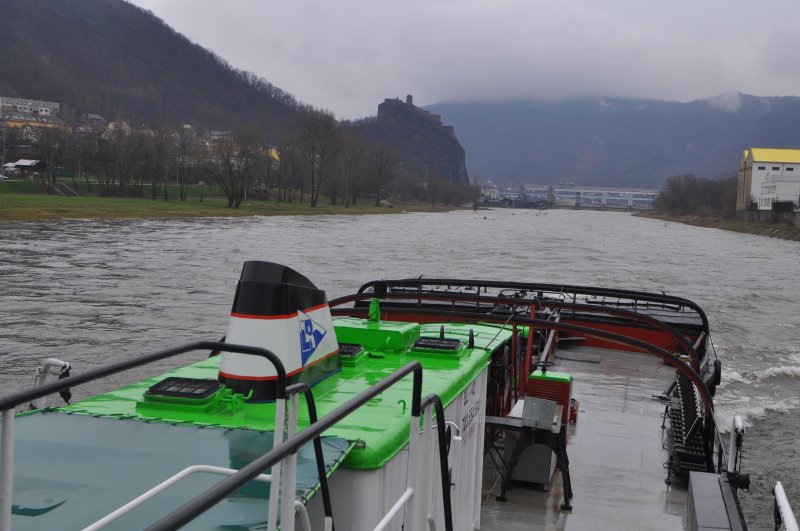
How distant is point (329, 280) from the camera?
36250 mm

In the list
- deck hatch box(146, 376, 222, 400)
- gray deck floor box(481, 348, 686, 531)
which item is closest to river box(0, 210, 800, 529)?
gray deck floor box(481, 348, 686, 531)

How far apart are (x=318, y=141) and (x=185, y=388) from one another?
139 m

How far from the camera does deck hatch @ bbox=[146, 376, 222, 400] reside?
5500mm

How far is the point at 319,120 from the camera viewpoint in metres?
145

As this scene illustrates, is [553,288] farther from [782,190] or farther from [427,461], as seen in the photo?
[782,190]

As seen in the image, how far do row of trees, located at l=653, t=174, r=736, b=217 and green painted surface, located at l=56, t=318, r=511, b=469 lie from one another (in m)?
147

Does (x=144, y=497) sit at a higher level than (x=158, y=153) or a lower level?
lower

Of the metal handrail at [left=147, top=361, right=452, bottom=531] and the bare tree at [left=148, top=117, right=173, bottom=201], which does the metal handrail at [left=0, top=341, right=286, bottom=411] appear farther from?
the bare tree at [left=148, top=117, right=173, bottom=201]

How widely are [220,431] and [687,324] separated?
56.6 ft

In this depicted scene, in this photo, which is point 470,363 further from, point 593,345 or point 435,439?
point 593,345

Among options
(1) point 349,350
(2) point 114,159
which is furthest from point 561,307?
(2) point 114,159

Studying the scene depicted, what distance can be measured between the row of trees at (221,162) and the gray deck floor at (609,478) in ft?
284

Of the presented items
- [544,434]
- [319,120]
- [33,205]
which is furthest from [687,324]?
[319,120]

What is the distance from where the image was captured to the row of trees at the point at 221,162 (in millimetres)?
102125
